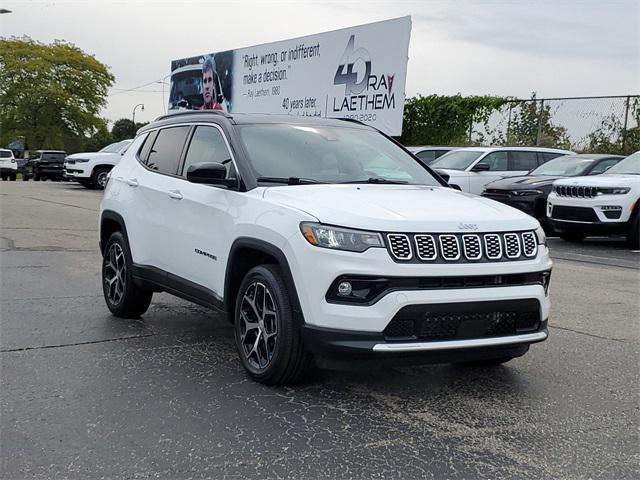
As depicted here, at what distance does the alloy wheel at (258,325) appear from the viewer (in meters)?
4.68

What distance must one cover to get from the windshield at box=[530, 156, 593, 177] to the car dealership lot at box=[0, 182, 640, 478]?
343 inches

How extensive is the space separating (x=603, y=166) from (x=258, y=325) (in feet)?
39.5

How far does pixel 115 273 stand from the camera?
6820 millimetres

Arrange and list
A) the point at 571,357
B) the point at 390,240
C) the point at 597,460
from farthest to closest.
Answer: the point at 571,357 → the point at 390,240 → the point at 597,460

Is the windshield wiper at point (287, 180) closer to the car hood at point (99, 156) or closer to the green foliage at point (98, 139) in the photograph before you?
the car hood at point (99, 156)

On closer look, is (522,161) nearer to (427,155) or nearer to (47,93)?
(427,155)

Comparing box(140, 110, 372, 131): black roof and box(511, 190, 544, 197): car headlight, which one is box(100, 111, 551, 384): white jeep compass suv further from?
box(511, 190, 544, 197): car headlight

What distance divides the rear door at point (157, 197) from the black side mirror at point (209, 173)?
739mm

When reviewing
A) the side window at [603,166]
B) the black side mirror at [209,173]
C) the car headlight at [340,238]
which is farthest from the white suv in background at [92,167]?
the car headlight at [340,238]

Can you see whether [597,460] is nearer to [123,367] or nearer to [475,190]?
[123,367]

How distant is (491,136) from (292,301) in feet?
72.7

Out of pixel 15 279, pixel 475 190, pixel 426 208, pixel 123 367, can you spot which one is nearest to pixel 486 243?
pixel 426 208

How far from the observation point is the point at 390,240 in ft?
13.9

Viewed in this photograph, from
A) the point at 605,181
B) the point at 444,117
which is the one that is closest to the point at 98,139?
the point at 444,117
